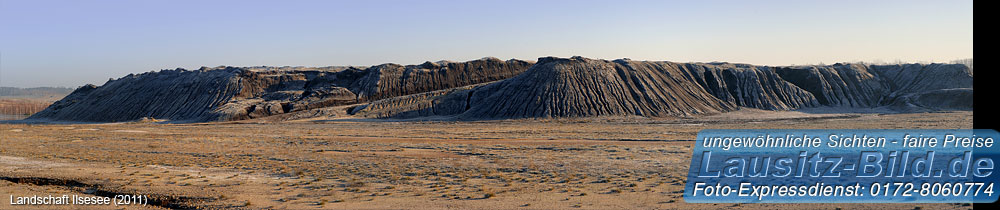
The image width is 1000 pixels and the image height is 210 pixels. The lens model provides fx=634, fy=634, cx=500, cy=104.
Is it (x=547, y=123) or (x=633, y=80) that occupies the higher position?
(x=633, y=80)

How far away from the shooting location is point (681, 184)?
57.4 ft

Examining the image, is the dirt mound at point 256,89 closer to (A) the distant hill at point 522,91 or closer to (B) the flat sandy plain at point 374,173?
(A) the distant hill at point 522,91

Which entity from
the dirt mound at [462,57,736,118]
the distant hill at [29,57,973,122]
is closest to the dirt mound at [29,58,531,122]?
the distant hill at [29,57,973,122]

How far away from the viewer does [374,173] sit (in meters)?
20.9

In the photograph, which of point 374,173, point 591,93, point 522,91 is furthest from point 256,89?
point 374,173

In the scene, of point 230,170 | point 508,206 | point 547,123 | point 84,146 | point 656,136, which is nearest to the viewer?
point 508,206

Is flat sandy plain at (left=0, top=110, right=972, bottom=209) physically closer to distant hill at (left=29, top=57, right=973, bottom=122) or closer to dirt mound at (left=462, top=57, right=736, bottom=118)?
dirt mound at (left=462, top=57, right=736, bottom=118)

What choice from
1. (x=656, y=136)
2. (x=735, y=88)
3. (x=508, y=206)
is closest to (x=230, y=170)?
(x=508, y=206)

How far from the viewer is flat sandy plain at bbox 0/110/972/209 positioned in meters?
15.5

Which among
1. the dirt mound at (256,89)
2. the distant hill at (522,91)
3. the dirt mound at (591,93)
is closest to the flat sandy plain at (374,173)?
the dirt mound at (591,93)

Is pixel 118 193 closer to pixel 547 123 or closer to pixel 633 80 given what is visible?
pixel 547 123

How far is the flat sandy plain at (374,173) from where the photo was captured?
50.9 feet

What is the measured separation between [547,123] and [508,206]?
38538mm

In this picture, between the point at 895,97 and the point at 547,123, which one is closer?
the point at 547,123
